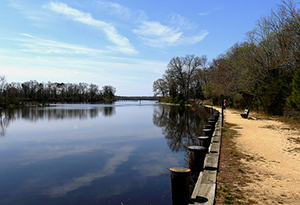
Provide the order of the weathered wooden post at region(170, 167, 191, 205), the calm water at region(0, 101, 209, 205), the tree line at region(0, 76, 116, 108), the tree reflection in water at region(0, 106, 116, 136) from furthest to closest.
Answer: the tree line at region(0, 76, 116, 108) < the tree reflection in water at region(0, 106, 116, 136) < the calm water at region(0, 101, 209, 205) < the weathered wooden post at region(170, 167, 191, 205)

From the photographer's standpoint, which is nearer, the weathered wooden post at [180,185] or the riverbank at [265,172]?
the weathered wooden post at [180,185]

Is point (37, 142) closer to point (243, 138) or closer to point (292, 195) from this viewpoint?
point (243, 138)

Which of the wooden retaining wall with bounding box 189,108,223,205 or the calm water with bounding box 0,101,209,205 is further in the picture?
the calm water with bounding box 0,101,209,205

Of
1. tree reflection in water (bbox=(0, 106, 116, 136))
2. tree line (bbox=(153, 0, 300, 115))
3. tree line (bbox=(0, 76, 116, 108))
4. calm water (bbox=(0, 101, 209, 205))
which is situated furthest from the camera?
tree line (bbox=(0, 76, 116, 108))

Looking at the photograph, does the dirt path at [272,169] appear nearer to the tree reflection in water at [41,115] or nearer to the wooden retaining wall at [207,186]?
the wooden retaining wall at [207,186]

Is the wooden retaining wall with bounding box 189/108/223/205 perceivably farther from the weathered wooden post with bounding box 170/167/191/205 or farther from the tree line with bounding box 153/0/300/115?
the tree line with bounding box 153/0/300/115

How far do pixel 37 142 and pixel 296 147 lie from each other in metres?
14.2

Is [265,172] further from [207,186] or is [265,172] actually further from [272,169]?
[207,186]

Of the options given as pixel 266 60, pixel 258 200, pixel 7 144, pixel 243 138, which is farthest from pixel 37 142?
pixel 266 60

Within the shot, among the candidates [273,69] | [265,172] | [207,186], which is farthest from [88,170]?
[273,69]

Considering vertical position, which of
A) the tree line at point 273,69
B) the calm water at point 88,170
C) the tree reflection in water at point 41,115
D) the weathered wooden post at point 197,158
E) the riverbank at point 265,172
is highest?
the tree line at point 273,69

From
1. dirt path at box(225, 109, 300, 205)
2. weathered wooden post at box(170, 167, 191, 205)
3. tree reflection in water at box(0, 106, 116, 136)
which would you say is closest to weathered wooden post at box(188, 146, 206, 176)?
dirt path at box(225, 109, 300, 205)

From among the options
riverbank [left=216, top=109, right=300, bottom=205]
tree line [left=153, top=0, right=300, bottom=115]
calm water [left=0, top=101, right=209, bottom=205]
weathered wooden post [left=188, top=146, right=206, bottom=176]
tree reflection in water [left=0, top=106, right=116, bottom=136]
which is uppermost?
tree line [left=153, top=0, right=300, bottom=115]

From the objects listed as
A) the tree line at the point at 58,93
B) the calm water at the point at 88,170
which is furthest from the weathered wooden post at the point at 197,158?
the tree line at the point at 58,93
